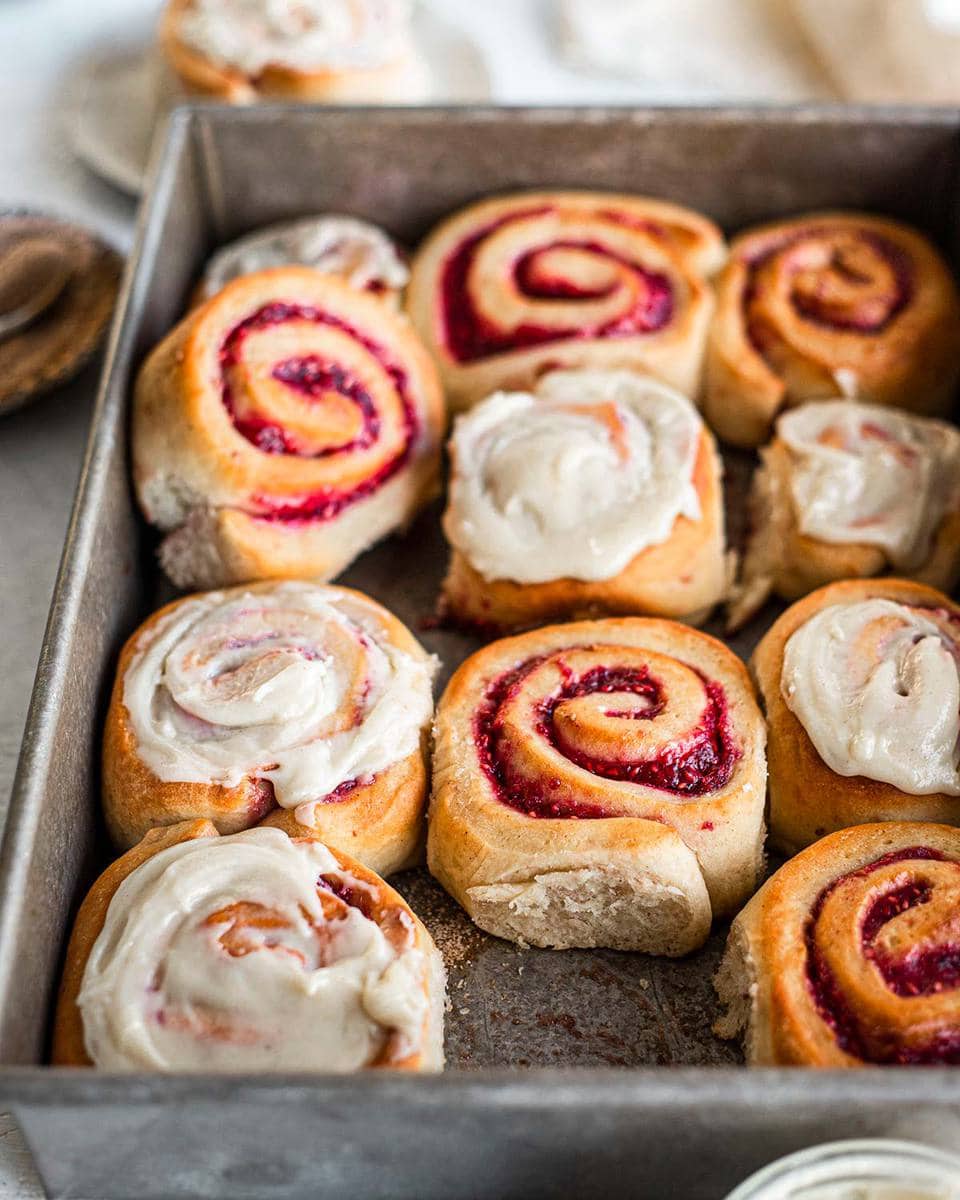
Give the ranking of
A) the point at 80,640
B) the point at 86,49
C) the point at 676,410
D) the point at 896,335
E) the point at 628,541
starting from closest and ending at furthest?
1. the point at 80,640
2. the point at 628,541
3. the point at 676,410
4. the point at 896,335
5. the point at 86,49

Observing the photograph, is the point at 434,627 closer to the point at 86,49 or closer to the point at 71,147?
the point at 71,147

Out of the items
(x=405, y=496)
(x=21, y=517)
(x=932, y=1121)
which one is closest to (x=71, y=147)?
(x=21, y=517)

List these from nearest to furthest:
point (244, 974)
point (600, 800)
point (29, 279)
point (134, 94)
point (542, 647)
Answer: point (244, 974) → point (600, 800) → point (542, 647) → point (29, 279) → point (134, 94)

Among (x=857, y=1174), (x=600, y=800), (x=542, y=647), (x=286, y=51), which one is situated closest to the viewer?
(x=857, y=1174)

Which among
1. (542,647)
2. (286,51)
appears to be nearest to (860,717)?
(542,647)

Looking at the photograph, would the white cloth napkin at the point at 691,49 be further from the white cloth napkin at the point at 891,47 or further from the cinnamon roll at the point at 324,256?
the cinnamon roll at the point at 324,256

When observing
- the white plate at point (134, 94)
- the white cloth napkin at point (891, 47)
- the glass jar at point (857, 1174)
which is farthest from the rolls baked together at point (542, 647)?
the white cloth napkin at point (891, 47)

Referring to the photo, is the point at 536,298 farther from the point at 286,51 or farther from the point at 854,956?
the point at 854,956
